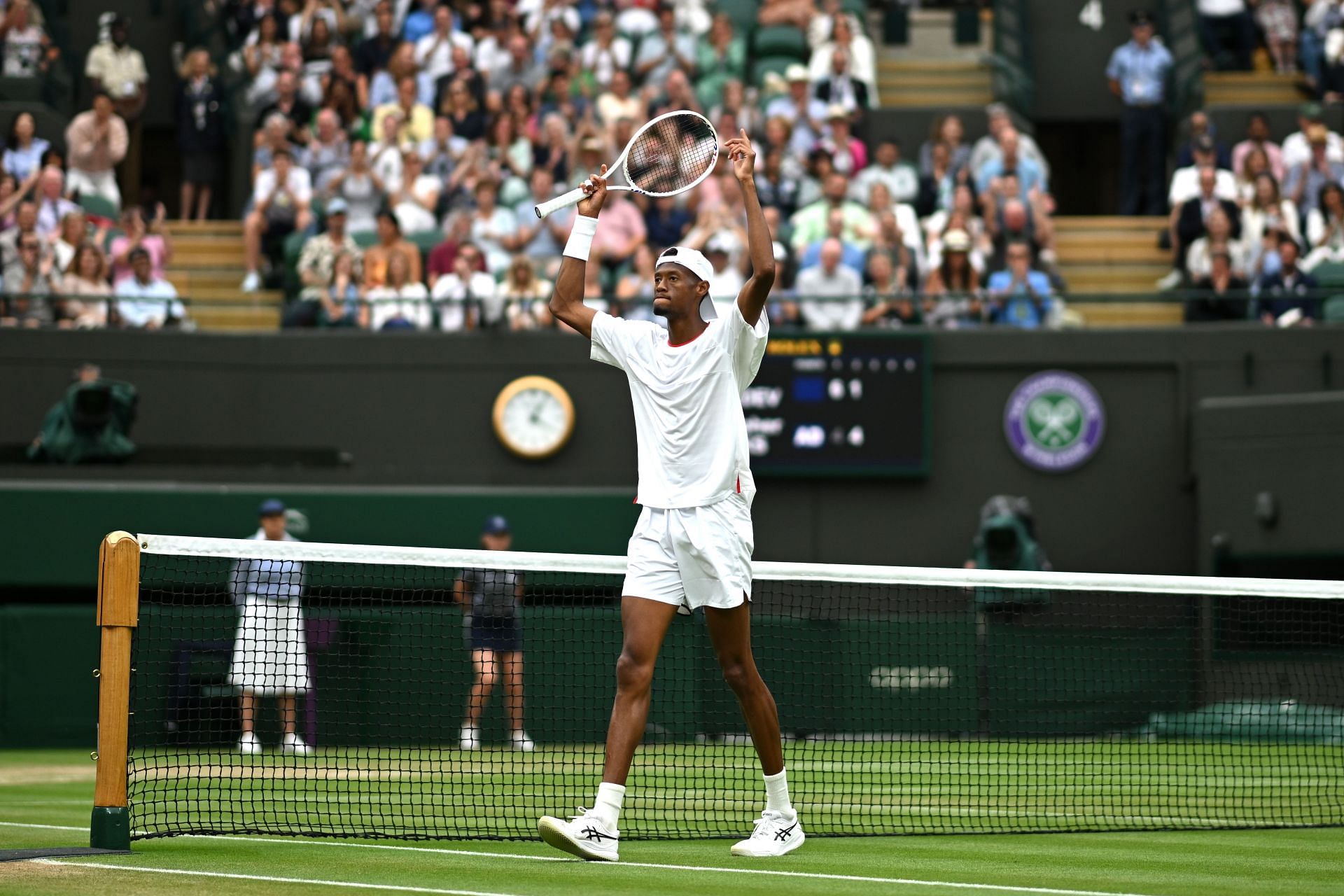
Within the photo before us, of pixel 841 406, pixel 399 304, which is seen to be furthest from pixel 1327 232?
pixel 399 304

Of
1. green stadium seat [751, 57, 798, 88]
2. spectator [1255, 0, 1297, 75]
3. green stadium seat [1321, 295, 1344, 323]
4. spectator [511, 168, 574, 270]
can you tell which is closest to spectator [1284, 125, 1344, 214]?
green stadium seat [1321, 295, 1344, 323]

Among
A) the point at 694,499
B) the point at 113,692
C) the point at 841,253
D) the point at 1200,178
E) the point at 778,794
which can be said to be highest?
the point at 1200,178

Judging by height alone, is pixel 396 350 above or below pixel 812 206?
below

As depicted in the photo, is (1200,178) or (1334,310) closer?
(1334,310)

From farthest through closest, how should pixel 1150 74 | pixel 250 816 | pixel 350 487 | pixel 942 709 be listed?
pixel 1150 74 < pixel 350 487 < pixel 942 709 < pixel 250 816

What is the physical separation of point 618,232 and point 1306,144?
293 inches

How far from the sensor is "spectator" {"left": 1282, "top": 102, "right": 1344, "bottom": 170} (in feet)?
Result: 68.1

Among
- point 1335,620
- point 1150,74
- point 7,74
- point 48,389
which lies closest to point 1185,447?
point 1335,620

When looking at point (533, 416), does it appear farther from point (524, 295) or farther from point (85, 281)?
point (85, 281)

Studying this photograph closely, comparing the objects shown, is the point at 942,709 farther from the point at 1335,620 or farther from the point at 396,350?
the point at 396,350

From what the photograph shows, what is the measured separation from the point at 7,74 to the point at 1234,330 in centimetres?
1370

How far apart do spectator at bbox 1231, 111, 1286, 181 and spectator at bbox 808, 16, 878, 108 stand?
4.25 metres

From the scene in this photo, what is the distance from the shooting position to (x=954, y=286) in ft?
64.0

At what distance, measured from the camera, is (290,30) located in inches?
924
